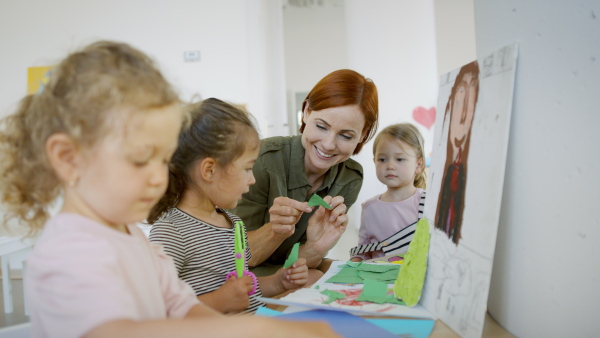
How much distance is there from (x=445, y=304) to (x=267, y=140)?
101 centimetres

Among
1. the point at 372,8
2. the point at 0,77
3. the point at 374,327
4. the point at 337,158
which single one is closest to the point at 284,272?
the point at 374,327

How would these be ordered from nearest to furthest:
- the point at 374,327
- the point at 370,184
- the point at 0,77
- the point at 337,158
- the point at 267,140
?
the point at 374,327 < the point at 337,158 < the point at 267,140 < the point at 370,184 < the point at 0,77

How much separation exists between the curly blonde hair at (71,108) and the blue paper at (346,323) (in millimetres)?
394

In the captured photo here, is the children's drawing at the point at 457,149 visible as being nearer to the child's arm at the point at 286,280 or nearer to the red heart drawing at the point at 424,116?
the child's arm at the point at 286,280

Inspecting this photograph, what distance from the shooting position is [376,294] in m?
0.88

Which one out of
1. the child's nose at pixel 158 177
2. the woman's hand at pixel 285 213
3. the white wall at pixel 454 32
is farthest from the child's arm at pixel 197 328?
the white wall at pixel 454 32

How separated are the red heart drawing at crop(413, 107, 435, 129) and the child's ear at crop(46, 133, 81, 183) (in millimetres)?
3275

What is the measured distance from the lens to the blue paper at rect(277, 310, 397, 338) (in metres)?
0.70

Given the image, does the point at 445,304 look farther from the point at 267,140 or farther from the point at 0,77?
the point at 0,77

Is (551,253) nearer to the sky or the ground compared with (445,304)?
nearer to the sky

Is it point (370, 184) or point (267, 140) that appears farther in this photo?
point (370, 184)

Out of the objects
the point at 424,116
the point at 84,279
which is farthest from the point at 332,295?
the point at 424,116

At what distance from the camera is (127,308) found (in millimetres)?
462

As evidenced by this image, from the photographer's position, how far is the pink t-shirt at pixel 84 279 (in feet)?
1.49
